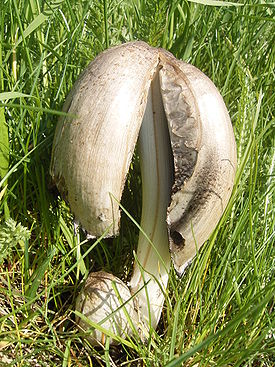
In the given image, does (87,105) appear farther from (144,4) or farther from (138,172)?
(144,4)

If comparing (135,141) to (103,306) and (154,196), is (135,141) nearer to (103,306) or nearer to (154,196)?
(154,196)

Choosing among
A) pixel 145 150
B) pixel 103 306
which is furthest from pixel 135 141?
pixel 103 306

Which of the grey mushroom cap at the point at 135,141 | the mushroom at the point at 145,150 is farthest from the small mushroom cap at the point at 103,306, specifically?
the grey mushroom cap at the point at 135,141

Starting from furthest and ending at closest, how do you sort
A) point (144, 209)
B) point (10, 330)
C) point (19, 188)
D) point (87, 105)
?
point (19, 188)
point (144, 209)
point (10, 330)
point (87, 105)

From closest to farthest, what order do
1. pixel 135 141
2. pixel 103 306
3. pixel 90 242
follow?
pixel 135 141 < pixel 103 306 < pixel 90 242

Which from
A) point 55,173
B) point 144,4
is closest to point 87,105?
point 55,173

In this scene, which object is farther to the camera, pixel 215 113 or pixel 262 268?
pixel 262 268
